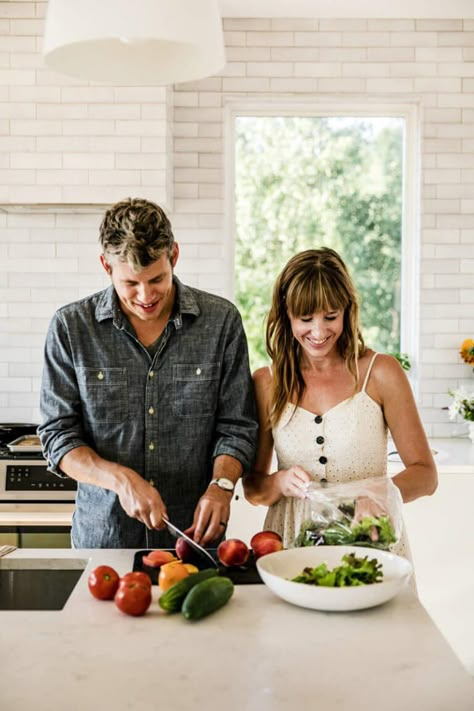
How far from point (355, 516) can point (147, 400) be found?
61 centimetres

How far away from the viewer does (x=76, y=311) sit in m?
2.15

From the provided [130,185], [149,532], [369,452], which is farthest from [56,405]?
[130,185]

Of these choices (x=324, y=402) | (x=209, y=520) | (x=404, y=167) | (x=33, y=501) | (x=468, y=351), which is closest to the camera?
(x=209, y=520)

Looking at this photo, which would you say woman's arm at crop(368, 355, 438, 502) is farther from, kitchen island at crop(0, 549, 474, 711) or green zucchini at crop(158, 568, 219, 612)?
green zucchini at crop(158, 568, 219, 612)

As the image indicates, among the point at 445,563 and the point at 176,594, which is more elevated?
the point at 176,594

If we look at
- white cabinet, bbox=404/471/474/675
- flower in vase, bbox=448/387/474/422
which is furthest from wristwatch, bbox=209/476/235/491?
flower in vase, bbox=448/387/474/422

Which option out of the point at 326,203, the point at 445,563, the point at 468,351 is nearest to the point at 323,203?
the point at 326,203

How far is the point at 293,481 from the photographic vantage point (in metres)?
1.99

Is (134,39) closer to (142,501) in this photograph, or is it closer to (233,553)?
(142,501)

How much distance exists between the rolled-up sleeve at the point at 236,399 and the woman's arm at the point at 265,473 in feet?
0.19

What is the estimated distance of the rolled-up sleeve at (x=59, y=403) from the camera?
2031mm

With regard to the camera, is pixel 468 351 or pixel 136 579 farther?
pixel 468 351

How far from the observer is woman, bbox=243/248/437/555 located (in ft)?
6.83

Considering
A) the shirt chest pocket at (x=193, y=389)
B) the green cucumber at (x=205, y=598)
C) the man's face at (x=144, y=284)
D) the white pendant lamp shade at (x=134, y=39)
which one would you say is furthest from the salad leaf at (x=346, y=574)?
the white pendant lamp shade at (x=134, y=39)
